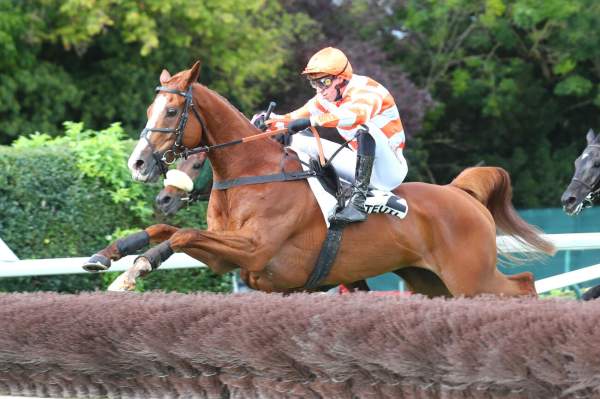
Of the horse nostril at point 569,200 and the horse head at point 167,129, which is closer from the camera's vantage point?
the horse head at point 167,129

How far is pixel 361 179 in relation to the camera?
22.5 feet

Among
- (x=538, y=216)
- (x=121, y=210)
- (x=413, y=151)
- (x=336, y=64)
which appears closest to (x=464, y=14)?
(x=413, y=151)

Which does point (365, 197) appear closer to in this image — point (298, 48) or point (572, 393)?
point (572, 393)

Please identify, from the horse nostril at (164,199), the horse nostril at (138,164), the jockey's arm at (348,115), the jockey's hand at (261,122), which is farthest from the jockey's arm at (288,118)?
the horse nostril at (138,164)

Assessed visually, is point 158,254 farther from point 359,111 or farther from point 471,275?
point 471,275

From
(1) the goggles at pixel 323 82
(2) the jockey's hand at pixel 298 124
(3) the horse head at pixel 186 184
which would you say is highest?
(1) the goggles at pixel 323 82

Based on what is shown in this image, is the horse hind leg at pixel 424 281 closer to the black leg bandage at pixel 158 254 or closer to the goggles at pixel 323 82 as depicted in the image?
the goggles at pixel 323 82

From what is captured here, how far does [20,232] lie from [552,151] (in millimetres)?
20037

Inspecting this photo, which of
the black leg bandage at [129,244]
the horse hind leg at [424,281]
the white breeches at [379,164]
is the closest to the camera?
the black leg bandage at [129,244]

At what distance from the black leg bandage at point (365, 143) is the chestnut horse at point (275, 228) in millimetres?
421

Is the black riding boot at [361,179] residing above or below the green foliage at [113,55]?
below

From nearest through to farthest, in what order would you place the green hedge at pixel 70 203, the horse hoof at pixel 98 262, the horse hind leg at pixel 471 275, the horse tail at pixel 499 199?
the horse hoof at pixel 98 262 < the horse hind leg at pixel 471 275 < the horse tail at pixel 499 199 < the green hedge at pixel 70 203

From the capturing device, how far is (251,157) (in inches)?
271

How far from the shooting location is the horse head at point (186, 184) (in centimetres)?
710
